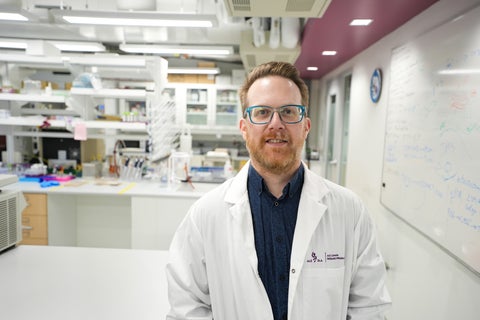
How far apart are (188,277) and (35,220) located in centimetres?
289

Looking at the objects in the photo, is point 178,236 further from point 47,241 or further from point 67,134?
point 67,134

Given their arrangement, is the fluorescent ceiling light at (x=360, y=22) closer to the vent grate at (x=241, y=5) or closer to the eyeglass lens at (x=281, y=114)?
the vent grate at (x=241, y=5)

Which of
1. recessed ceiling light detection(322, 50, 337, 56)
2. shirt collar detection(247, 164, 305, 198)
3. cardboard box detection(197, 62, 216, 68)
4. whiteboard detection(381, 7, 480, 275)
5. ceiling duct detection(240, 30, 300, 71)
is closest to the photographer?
shirt collar detection(247, 164, 305, 198)

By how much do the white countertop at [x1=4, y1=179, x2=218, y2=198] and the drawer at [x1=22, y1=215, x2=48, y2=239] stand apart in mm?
286

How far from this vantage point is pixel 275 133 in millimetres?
1072

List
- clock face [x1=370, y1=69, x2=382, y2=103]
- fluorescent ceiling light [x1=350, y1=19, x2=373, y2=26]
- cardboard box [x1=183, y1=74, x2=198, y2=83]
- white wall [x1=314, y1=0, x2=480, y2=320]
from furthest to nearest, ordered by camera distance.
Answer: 1. cardboard box [x1=183, y1=74, x2=198, y2=83]
2. clock face [x1=370, y1=69, x2=382, y2=103]
3. fluorescent ceiling light [x1=350, y1=19, x2=373, y2=26]
4. white wall [x1=314, y1=0, x2=480, y2=320]

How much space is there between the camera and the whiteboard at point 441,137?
1.68 meters

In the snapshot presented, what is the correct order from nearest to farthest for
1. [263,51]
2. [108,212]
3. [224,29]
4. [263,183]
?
[263,183]
[108,212]
[263,51]
[224,29]

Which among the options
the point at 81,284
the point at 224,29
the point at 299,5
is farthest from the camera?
the point at 224,29

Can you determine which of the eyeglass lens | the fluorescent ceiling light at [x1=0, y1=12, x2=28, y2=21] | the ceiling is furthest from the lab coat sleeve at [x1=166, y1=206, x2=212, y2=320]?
the fluorescent ceiling light at [x1=0, y1=12, x2=28, y2=21]

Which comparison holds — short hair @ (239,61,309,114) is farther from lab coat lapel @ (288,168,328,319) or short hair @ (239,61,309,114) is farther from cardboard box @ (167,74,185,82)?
cardboard box @ (167,74,185,82)

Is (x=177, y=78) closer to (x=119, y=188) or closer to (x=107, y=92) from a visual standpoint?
(x=107, y=92)

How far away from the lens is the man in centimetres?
105

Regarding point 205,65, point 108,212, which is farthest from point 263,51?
point 108,212
